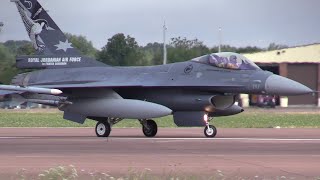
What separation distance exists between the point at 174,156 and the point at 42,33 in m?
12.4

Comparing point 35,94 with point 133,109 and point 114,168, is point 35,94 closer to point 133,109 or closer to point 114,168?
point 133,109

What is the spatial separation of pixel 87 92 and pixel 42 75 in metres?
2.47

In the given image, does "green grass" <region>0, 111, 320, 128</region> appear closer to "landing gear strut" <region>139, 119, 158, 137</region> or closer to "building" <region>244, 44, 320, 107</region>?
"landing gear strut" <region>139, 119, 158, 137</region>

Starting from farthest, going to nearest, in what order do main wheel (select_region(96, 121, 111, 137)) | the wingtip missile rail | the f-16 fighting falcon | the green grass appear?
the green grass → main wheel (select_region(96, 121, 111, 137)) → the wingtip missile rail → the f-16 fighting falcon

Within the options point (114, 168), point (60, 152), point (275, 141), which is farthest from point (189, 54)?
point (114, 168)

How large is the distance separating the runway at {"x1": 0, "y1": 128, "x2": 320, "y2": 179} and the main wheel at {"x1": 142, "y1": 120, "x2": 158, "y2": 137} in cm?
300

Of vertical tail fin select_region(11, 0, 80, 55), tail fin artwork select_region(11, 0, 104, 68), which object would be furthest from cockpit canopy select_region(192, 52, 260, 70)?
vertical tail fin select_region(11, 0, 80, 55)

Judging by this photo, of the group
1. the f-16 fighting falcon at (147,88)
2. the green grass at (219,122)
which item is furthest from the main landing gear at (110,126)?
the green grass at (219,122)

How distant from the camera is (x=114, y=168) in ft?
44.5

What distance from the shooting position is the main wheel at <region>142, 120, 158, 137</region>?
82.7 ft

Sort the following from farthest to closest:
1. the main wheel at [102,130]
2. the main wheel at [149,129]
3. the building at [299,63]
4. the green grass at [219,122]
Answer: the building at [299,63], the green grass at [219,122], the main wheel at [149,129], the main wheel at [102,130]

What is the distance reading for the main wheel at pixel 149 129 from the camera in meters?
25.2

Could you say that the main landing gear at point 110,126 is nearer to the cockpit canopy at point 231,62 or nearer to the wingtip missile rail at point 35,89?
the wingtip missile rail at point 35,89

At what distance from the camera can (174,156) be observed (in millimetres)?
16234
